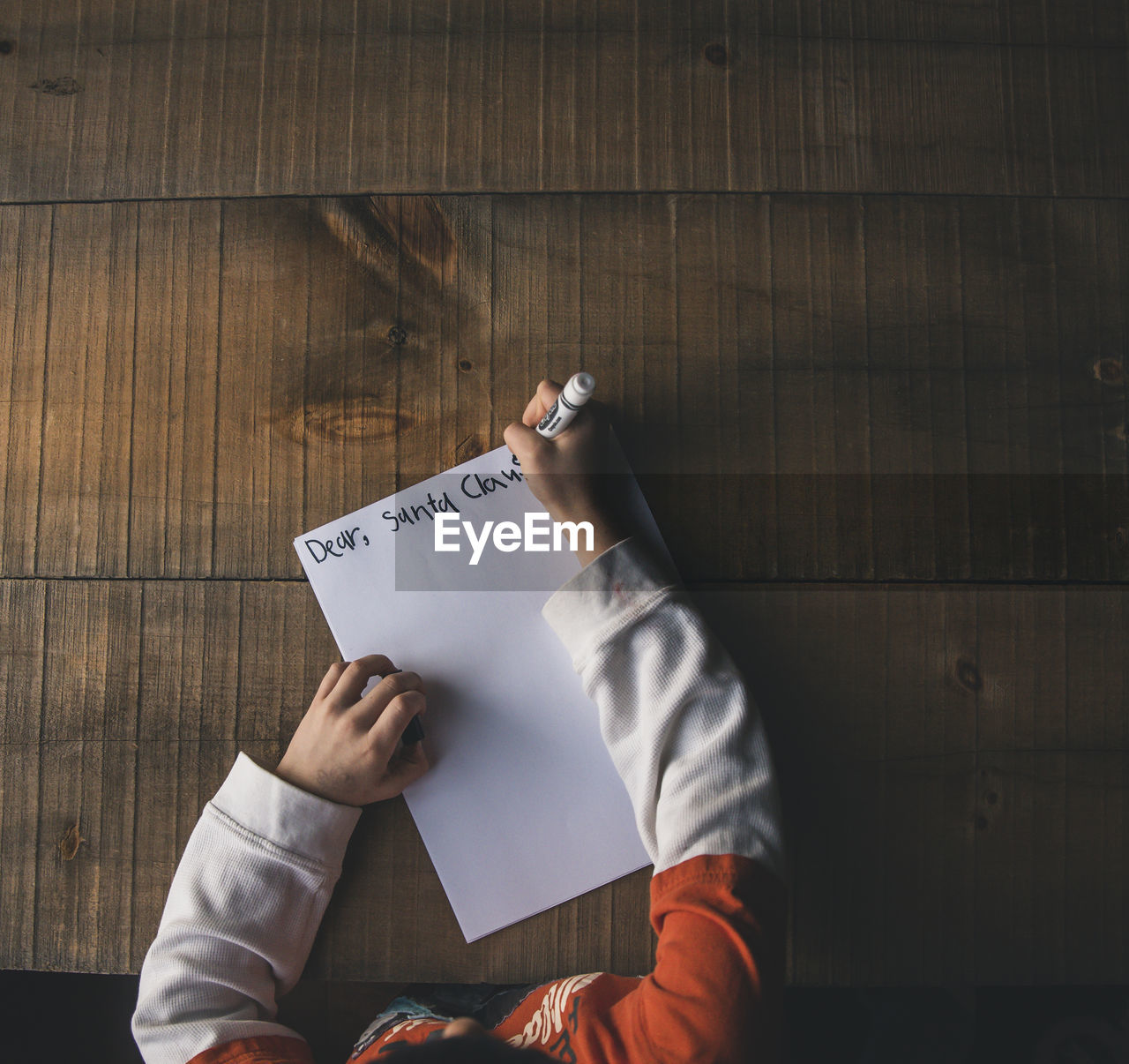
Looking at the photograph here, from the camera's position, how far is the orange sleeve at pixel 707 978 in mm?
389

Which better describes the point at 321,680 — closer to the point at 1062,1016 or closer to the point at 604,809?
the point at 604,809

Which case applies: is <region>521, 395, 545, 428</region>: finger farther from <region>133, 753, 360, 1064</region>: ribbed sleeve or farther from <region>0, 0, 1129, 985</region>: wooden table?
<region>133, 753, 360, 1064</region>: ribbed sleeve

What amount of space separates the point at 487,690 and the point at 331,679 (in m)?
0.11

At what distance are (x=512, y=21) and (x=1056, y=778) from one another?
71cm

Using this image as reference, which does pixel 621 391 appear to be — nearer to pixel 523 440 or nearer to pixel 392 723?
pixel 523 440

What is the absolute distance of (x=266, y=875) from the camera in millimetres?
476

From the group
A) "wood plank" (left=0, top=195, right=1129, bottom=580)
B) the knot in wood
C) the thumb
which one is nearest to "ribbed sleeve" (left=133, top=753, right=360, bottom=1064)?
"wood plank" (left=0, top=195, right=1129, bottom=580)

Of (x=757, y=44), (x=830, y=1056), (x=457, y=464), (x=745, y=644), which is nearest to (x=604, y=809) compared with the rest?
(x=745, y=644)

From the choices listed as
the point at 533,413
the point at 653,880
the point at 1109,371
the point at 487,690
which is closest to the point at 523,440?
the point at 533,413

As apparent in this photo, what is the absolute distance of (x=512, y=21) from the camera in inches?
21.6

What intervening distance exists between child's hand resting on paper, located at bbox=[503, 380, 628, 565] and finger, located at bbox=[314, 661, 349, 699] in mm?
192

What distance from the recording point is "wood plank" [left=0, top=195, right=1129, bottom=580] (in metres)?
0.53
